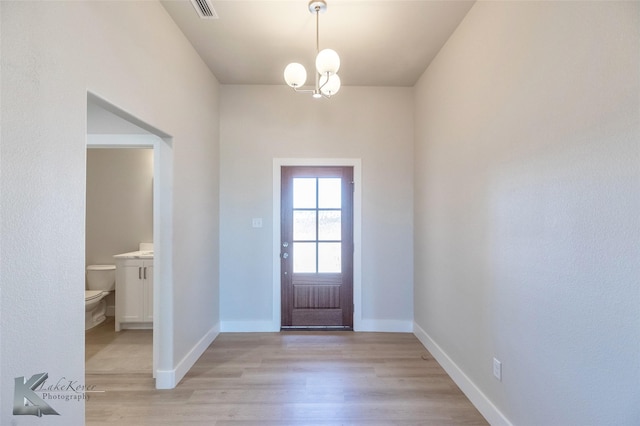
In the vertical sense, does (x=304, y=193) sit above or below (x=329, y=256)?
above

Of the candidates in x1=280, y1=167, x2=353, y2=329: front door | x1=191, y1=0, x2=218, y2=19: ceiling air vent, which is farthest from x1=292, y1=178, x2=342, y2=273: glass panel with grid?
x1=191, y1=0, x2=218, y2=19: ceiling air vent

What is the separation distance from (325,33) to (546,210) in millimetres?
2094

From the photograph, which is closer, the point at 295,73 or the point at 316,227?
the point at 295,73

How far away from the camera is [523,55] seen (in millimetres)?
1578

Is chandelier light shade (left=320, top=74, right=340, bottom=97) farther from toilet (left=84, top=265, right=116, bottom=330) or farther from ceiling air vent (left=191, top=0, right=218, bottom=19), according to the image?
toilet (left=84, top=265, right=116, bottom=330)

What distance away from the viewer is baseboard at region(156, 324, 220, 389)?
→ 2.28 metres

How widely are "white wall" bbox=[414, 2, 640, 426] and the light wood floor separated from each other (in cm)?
36

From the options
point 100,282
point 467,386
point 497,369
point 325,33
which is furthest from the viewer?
point 100,282

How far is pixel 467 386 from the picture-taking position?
217cm

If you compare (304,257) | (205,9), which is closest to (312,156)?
(304,257)

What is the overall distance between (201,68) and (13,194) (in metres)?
2.28

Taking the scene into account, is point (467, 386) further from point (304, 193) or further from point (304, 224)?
point (304, 193)

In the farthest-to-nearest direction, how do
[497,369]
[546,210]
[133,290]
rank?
[133,290], [497,369], [546,210]

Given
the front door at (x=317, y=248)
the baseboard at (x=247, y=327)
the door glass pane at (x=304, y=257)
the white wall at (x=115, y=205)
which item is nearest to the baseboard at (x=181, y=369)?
the baseboard at (x=247, y=327)
